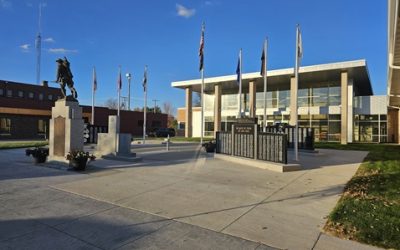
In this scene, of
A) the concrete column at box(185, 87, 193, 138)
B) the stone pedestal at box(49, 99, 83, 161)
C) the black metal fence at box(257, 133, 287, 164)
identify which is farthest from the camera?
the concrete column at box(185, 87, 193, 138)

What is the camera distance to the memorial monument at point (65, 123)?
41.0 ft

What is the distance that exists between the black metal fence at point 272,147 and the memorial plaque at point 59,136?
26.5ft

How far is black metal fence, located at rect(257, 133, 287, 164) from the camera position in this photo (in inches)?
460

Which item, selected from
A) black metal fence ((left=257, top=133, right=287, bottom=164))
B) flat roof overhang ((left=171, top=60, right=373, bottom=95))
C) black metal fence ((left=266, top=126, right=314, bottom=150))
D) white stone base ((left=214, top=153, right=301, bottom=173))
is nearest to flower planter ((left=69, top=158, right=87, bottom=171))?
white stone base ((left=214, top=153, right=301, bottom=173))

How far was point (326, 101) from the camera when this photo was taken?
34.5 metres

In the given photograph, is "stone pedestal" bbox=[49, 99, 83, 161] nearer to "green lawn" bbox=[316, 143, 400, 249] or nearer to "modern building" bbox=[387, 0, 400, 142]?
"green lawn" bbox=[316, 143, 400, 249]

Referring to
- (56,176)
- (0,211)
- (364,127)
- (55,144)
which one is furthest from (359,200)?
(364,127)

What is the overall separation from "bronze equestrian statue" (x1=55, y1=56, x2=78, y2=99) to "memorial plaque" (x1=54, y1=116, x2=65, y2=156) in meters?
1.16

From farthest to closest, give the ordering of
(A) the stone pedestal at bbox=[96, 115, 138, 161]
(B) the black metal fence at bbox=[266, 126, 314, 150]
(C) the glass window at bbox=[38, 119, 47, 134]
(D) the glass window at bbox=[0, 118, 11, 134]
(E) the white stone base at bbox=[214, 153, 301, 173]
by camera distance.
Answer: (C) the glass window at bbox=[38, 119, 47, 134] → (D) the glass window at bbox=[0, 118, 11, 134] → (B) the black metal fence at bbox=[266, 126, 314, 150] → (A) the stone pedestal at bbox=[96, 115, 138, 161] → (E) the white stone base at bbox=[214, 153, 301, 173]

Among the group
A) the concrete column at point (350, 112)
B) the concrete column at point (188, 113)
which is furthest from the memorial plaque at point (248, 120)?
the concrete column at point (188, 113)

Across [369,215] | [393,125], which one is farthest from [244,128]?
[393,125]

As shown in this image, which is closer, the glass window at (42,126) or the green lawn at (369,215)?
the green lawn at (369,215)

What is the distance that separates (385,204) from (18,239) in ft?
22.0

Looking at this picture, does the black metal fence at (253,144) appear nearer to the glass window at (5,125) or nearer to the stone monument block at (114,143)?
the stone monument block at (114,143)
